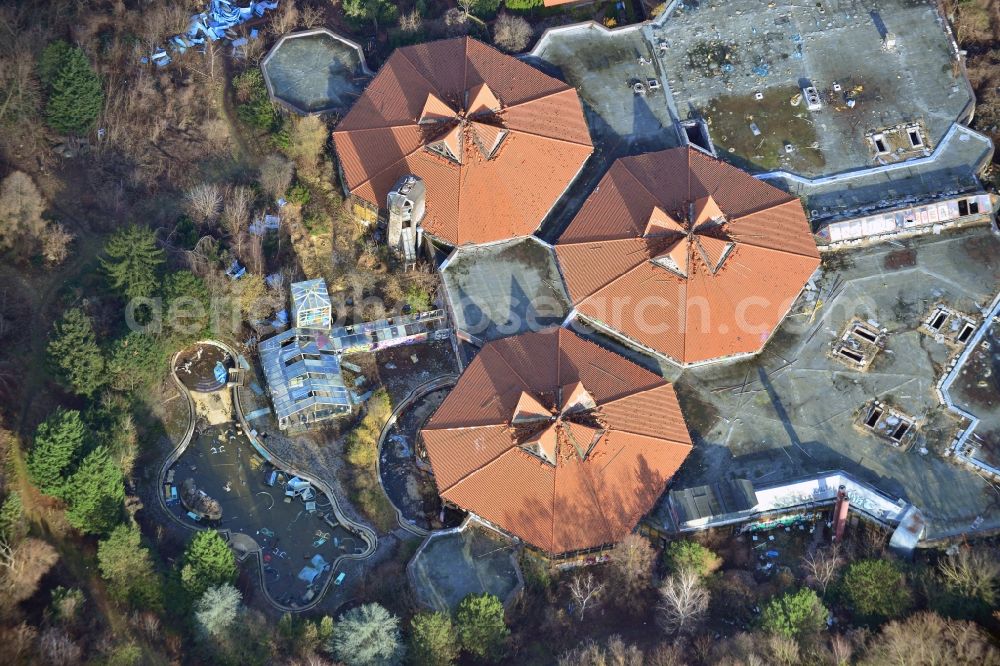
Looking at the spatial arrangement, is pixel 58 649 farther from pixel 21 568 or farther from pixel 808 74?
pixel 808 74

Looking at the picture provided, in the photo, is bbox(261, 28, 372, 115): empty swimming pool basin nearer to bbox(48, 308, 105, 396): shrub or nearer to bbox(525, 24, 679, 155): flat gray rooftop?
bbox(525, 24, 679, 155): flat gray rooftop

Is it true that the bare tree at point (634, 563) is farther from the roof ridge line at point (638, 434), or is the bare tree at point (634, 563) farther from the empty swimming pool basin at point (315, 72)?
the empty swimming pool basin at point (315, 72)

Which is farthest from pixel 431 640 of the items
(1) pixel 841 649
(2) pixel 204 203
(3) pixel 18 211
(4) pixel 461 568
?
(3) pixel 18 211

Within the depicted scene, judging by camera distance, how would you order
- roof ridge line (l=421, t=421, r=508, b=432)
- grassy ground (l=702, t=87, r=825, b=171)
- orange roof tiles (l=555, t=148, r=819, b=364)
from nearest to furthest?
roof ridge line (l=421, t=421, r=508, b=432)
orange roof tiles (l=555, t=148, r=819, b=364)
grassy ground (l=702, t=87, r=825, b=171)

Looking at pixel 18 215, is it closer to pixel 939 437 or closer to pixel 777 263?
pixel 777 263

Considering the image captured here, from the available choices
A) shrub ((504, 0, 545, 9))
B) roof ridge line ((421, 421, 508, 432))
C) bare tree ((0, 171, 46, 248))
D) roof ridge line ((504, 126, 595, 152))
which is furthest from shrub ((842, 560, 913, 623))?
bare tree ((0, 171, 46, 248))
